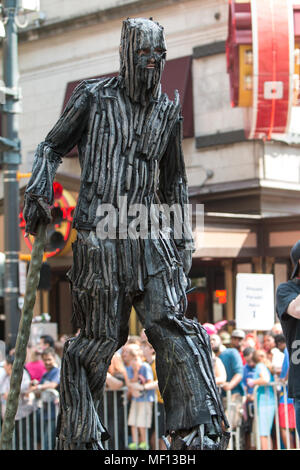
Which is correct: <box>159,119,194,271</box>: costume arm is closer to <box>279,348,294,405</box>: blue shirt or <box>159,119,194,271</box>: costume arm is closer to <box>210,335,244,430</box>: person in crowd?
<box>279,348,294,405</box>: blue shirt

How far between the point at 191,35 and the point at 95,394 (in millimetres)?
19572

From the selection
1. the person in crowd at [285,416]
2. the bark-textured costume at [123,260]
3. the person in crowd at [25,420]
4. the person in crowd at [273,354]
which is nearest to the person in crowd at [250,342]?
the person in crowd at [273,354]

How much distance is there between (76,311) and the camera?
4.96 m

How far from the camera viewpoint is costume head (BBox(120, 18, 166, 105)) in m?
5.00

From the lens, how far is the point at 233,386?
10.8m

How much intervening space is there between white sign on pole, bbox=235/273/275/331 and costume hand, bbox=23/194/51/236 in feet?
25.4

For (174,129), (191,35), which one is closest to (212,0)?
(191,35)

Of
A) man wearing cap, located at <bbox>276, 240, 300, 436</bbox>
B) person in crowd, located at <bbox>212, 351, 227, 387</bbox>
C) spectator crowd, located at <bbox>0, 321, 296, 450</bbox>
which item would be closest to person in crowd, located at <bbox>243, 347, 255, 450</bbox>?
spectator crowd, located at <bbox>0, 321, 296, 450</bbox>

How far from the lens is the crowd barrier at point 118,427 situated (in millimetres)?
10281

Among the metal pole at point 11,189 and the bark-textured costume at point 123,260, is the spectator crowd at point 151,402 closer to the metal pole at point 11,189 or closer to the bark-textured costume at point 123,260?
the metal pole at point 11,189

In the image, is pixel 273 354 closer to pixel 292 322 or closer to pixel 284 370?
pixel 284 370

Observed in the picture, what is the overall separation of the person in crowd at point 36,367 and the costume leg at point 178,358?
7.77m

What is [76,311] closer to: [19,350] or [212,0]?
[19,350]

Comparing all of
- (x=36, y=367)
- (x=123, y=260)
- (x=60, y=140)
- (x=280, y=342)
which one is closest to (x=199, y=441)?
(x=123, y=260)
